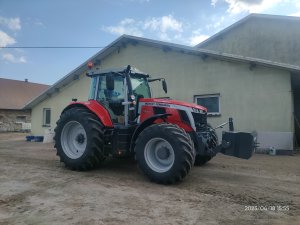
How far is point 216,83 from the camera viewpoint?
451 inches

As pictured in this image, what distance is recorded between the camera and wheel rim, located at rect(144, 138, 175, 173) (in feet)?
18.2

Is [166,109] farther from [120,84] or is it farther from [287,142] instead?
[287,142]

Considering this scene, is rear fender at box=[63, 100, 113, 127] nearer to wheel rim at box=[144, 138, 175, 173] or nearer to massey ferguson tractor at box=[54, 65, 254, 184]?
massey ferguson tractor at box=[54, 65, 254, 184]

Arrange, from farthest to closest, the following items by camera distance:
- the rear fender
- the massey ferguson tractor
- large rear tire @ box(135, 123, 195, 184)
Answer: the rear fender < the massey ferguson tractor < large rear tire @ box(135, 123, 195, 184)

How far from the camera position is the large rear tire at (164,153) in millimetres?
5191

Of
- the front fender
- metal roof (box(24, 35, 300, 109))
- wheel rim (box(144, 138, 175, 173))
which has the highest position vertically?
metal roof (box(24, 35, 300, 109))

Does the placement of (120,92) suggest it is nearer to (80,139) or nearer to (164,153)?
(80,139)

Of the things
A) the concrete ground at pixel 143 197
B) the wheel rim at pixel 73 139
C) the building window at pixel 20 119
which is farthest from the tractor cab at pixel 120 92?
the building window at pixel 20 119

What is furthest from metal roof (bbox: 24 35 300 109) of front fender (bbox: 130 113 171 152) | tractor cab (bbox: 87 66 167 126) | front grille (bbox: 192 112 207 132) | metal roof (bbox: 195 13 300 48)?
front fender (bbox: 130 113 171 152)

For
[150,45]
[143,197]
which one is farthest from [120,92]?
[150,45]

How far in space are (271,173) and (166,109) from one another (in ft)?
9.44

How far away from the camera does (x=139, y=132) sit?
20.2ft

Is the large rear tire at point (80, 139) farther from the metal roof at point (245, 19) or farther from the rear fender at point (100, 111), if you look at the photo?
the metal roof at point (245, 19)
